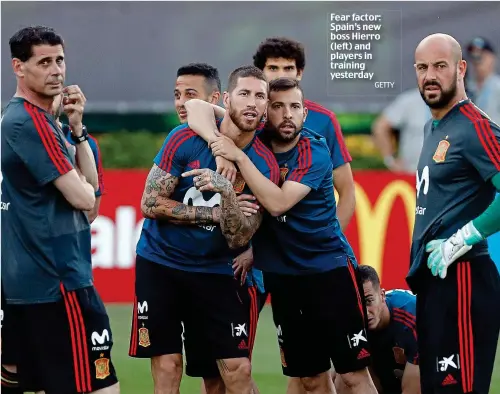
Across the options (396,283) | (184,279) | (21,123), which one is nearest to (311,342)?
(184,279)

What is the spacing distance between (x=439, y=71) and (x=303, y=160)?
0.94m

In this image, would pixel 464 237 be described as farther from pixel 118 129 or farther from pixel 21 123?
pixel 118 129

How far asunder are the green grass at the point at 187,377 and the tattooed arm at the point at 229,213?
220cm

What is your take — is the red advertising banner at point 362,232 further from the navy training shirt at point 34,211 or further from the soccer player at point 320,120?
the navy training shirt at point 34,211

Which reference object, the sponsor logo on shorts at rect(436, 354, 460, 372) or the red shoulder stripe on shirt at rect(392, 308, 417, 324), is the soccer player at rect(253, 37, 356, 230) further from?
the sponsor logo on shorts at rect(436, 354, 460, 372)

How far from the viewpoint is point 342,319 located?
683 centimetres

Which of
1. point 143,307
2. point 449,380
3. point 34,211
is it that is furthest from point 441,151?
point 34,211

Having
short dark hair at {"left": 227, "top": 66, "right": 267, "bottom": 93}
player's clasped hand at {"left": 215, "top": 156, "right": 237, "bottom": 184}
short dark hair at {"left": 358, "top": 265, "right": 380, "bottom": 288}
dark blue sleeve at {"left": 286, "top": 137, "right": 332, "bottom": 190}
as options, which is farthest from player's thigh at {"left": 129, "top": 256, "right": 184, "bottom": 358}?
short dark hair at {"left": 358, "top": 265, "right": 380, "bottom": 288}

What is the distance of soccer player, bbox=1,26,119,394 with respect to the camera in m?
5.98

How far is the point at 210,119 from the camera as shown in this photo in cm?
665

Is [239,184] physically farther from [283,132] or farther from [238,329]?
[238,329]

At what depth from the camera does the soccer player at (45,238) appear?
235 inches

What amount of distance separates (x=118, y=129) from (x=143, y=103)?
1.50ft

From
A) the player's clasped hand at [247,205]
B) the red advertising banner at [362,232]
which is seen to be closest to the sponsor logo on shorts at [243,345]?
the player's clasped hand at [247,205]
